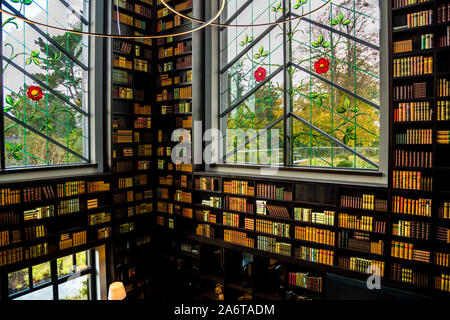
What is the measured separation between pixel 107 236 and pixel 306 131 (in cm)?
370

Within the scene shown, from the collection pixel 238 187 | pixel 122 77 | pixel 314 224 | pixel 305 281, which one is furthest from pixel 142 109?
pixel 305 281

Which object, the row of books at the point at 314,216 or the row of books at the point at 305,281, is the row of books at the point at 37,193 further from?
the row of books at the point at 305,281

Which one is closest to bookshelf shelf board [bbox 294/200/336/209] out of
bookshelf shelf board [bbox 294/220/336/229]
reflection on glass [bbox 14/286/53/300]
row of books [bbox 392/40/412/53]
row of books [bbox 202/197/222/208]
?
bookshelf shelf board [bbox 294/220/336/229]

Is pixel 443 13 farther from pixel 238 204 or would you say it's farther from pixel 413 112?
pixel 238 204

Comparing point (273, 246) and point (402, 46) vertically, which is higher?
point (402, 46)

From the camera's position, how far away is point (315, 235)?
14.8 ft

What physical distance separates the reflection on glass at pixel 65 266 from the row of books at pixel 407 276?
482 centimetres

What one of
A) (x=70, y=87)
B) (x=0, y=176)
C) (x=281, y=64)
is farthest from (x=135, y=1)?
(x=0, y=176)

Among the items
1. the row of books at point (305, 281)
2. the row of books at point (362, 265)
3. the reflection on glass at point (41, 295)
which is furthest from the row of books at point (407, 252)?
the reflection on glass at point (41, 295)

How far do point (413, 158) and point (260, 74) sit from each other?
267cm

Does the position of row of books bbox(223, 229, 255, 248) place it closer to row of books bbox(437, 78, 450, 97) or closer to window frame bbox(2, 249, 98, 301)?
window frame bbox(2, 249, 98, 301)

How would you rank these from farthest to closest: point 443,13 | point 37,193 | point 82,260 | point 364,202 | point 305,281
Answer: point 82,260 < point 305,281 < point 37,193 < point 364,202 < point 443,13

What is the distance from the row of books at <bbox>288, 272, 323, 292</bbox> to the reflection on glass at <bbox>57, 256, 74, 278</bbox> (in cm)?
Result: 355

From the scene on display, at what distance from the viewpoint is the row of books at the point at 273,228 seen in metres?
4.76
